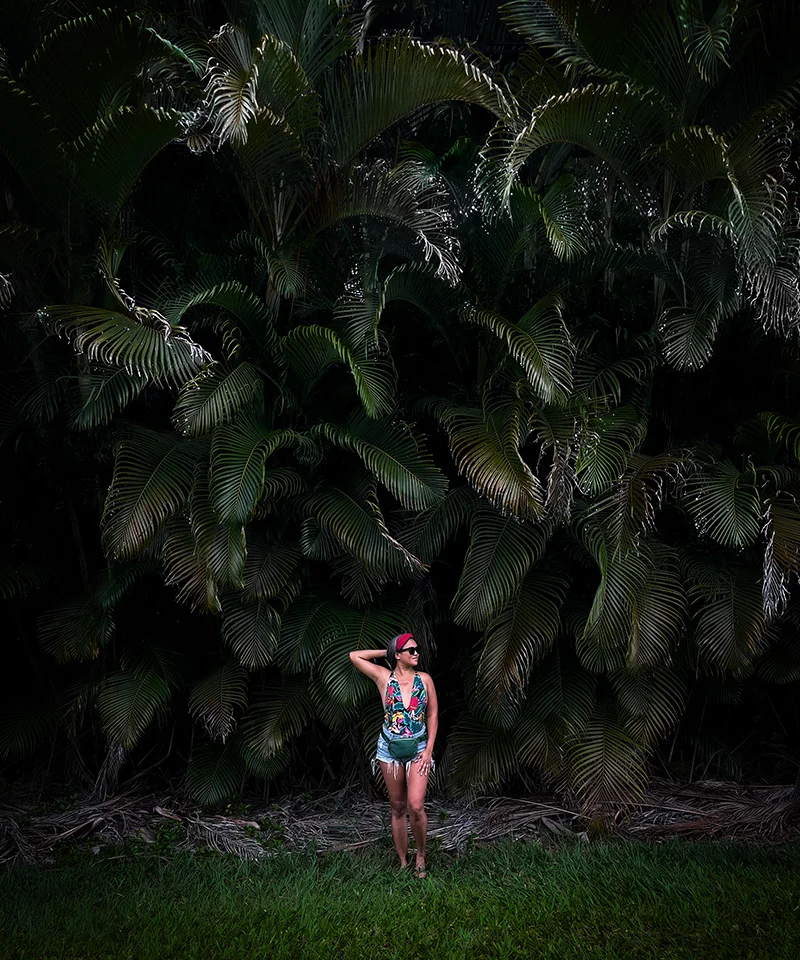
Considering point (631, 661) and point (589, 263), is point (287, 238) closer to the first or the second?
point (589, 263)

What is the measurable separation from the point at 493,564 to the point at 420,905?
7.41 ft

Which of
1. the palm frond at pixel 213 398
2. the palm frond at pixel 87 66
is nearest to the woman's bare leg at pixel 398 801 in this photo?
the palm frond at pixel 213 398

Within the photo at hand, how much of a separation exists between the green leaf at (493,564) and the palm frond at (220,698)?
168cm

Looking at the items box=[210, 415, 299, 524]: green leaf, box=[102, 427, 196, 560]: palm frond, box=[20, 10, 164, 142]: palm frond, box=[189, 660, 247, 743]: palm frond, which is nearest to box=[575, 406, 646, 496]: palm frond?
→ box=[210, 415, 299, 524]: green leaf

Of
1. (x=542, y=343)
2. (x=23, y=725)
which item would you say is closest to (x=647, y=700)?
(x=542, y=343)

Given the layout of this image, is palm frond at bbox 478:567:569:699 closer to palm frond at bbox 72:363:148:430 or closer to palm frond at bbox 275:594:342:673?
palm frond at bbox 275:594:342:673

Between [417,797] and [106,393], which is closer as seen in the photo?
[417,797]

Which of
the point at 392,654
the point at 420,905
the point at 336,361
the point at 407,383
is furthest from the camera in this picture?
the point at 407,383

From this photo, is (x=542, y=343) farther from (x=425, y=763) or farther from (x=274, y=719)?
(x=274, y=719)

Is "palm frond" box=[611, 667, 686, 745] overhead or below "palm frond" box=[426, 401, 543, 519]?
below

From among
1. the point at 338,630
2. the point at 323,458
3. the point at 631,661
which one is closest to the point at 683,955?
the point at 631,661

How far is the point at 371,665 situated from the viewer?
616 cm

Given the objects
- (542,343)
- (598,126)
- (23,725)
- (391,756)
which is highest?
(598,126)

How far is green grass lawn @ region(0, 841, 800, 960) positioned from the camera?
5.02 m
